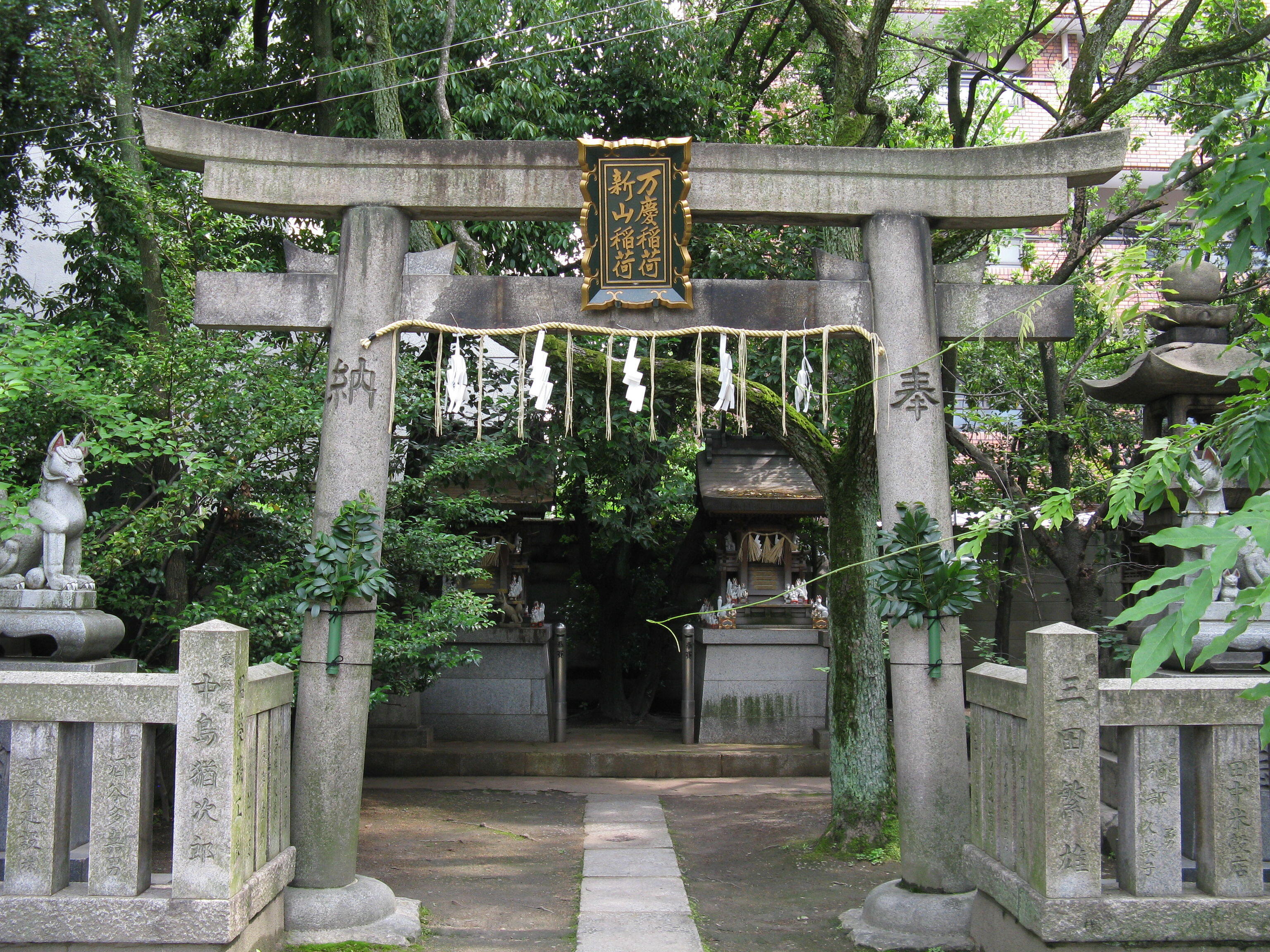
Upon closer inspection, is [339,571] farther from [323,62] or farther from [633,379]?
[323,62]

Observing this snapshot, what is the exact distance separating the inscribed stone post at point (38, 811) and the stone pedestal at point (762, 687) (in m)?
9.03

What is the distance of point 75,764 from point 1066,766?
15.8 ft

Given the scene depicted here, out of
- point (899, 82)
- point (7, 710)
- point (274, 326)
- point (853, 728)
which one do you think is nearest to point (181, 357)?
point (274, 326)

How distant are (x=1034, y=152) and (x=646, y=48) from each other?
7569mm

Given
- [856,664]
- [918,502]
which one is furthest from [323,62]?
[918,502]

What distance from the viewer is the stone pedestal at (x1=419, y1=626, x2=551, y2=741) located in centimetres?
1310

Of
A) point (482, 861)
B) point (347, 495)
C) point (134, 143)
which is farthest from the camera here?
point (134, 143)

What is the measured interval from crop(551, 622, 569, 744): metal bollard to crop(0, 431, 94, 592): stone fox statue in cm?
742

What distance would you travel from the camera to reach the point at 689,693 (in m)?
13.1

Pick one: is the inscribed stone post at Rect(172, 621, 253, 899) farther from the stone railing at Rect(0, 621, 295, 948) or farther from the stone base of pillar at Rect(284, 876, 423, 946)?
the stone base of pillar at Rect(284, 876, 423, 946)

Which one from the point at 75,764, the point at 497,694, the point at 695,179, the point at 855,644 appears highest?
the point at 695,179

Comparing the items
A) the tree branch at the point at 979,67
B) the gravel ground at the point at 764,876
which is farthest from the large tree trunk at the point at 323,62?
the gravel ground at the point at 764,876

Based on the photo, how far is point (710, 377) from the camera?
841 centimetres

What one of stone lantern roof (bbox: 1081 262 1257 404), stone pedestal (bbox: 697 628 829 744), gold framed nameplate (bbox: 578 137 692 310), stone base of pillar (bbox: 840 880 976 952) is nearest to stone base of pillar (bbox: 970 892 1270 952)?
stone base of pillar (bbox: 840 880 976 952)
